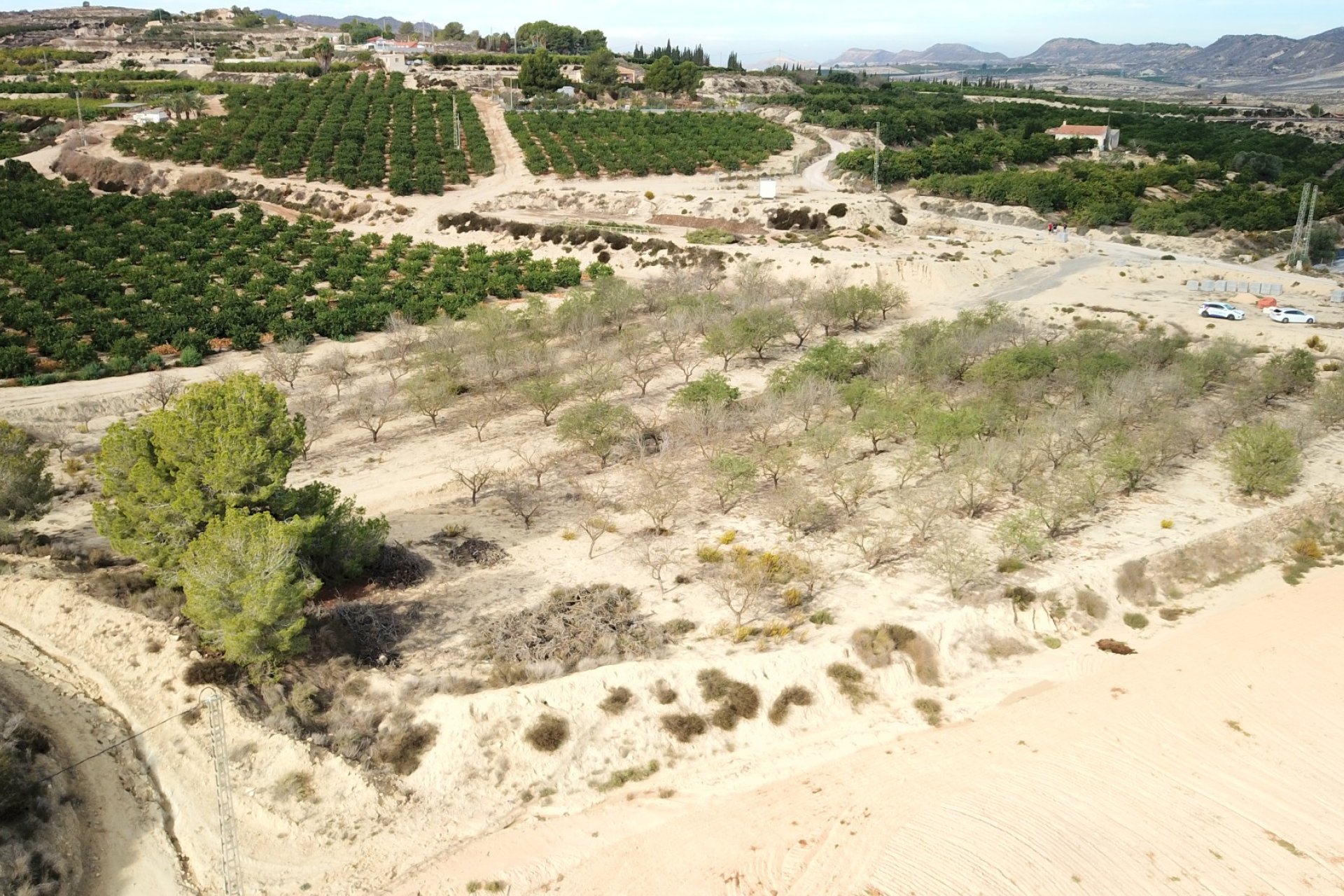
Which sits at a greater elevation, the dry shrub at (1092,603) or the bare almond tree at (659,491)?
the bare almond tree at (659,491)

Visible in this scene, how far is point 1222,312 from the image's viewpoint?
55906 mm

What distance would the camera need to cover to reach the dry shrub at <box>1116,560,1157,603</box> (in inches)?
1200

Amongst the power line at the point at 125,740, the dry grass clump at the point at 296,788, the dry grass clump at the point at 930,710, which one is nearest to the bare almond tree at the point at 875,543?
the dry grass clump at the point at 930,710

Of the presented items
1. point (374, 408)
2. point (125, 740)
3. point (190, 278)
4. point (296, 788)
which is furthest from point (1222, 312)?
point (190, 278)

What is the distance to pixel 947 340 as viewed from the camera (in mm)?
47781

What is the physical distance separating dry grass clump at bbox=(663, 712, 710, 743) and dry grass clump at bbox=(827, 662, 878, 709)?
4167mm

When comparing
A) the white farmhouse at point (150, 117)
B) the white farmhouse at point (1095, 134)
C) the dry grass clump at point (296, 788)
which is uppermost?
the white farmhouse at point (150, 117)

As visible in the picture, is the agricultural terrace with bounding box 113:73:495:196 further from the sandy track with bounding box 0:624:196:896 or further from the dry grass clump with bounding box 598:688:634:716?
the dry grass clump with bounding box 598:688:634:716

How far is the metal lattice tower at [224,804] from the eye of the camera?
2011 centimetres

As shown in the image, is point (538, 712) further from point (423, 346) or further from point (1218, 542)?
point (423, 346)

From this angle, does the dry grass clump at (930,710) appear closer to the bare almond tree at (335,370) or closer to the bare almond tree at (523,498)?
the bare almond tree at (523,498)

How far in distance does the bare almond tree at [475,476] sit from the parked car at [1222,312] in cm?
4569

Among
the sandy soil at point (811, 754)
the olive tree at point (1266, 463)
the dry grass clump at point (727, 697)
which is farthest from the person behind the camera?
the olive tree at point (1266, 463)

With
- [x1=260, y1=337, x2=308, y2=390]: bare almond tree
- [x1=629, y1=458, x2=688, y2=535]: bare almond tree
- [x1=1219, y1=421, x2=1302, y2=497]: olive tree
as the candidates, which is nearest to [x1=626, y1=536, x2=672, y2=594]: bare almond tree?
[x1=629, y1=458, x2=688, y2=535]: bare almond tree
